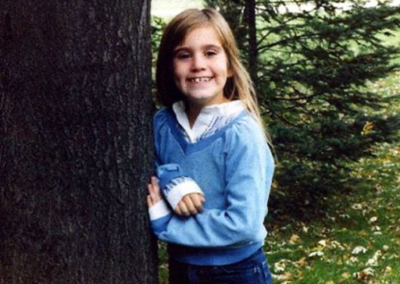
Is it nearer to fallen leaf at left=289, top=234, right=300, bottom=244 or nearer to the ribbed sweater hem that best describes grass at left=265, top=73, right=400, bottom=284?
fallen leaf at left=289, top=234, right=300, bottom=244

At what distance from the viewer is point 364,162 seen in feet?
33.9

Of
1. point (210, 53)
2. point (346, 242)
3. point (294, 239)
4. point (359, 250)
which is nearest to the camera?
point (210, 53)

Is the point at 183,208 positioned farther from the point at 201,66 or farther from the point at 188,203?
the point at 201,66

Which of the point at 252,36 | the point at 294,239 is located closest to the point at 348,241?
the point at 294,239

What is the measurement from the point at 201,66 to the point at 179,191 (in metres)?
0.47

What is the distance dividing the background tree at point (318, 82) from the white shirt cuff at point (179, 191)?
14.9 ft

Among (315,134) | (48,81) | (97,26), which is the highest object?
(97,26)

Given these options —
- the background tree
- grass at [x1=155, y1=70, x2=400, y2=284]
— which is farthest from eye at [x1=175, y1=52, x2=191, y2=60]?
the background tree

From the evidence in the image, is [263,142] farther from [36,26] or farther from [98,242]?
[36,26]

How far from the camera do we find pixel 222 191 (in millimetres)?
2795

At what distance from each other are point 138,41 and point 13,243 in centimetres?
80

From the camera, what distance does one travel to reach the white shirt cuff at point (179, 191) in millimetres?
2740

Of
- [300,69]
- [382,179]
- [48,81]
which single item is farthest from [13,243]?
[382,179]

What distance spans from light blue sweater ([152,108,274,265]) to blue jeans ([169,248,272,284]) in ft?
0.09
